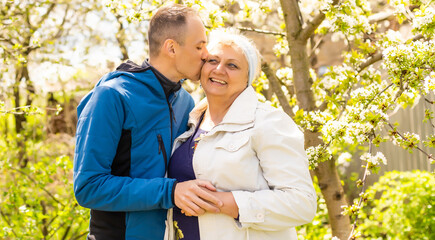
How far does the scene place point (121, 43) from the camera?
299 inches

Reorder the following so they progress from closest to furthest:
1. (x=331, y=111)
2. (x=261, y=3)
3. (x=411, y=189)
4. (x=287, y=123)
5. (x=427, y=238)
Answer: (x=287, y=123) → (x=331, y=111) → (x=261, y=3) → (x=427, y=238) → (x=411, y=189)

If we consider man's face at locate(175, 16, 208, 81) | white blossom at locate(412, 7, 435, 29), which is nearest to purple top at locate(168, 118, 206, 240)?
man's face at locate(175, 16, 208, 81)

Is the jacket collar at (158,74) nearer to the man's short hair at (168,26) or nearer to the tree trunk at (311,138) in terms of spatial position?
the man's short hair at (168,26)

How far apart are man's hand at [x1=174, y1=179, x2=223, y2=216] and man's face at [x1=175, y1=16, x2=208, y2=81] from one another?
2.34 feet

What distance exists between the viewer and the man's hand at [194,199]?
227 centimetres

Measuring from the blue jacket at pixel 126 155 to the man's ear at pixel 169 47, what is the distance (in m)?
0.14

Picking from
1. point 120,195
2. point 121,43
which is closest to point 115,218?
point 120,195

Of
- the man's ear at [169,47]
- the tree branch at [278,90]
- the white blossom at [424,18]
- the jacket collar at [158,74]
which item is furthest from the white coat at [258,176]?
the tree branch at [278,90]

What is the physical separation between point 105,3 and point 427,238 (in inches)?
150

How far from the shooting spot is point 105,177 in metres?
2.29

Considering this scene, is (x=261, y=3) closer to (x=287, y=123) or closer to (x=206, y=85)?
(x=206, y=85)

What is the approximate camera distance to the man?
7.48ft

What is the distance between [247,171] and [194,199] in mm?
297

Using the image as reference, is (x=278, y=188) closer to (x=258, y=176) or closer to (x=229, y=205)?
(x=258, y=176)
